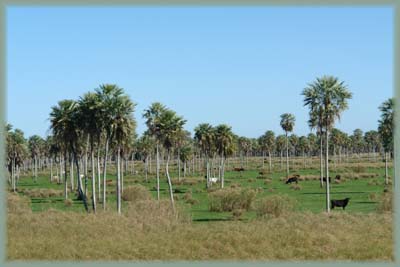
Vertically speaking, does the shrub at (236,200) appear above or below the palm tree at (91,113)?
below

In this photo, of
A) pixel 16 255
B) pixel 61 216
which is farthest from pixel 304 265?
pixel 61 216

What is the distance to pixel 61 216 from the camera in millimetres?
26938

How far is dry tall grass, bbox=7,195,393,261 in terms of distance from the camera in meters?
20.1

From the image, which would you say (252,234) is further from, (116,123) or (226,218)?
(116,123)

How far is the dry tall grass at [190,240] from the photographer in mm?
20078

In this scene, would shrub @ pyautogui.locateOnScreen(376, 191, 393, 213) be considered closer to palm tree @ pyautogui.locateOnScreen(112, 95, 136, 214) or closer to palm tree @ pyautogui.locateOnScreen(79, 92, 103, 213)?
palm tree @ pyautogui.locateOnScreen(112, 95, 136, 214)

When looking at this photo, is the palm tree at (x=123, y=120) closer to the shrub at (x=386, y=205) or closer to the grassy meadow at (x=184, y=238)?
the grassy meadow at (x=184, y=238)

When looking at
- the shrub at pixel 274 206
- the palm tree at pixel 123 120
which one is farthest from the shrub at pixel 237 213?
the palm tree at pixel 123 120

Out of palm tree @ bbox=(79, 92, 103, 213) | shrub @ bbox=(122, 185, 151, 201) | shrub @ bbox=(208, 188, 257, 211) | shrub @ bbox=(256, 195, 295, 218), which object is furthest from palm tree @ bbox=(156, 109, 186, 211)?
shrub @ bbox=(256, 195, 295, 218)

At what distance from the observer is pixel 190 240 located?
21.7 meters

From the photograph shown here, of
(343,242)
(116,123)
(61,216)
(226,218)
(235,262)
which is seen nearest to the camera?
(235,262)

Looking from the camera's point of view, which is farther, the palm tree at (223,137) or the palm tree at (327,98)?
the palm tree at (223,137)

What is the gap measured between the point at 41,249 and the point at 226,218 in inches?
734

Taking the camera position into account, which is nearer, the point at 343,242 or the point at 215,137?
the point at 343,242
